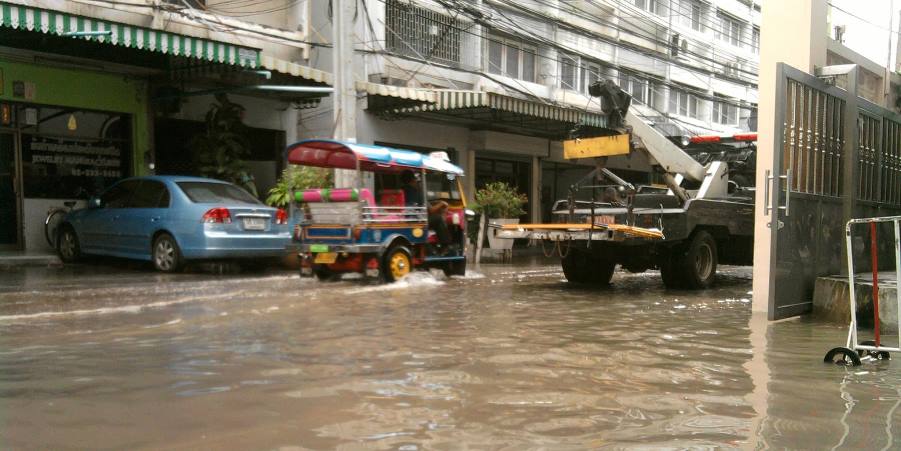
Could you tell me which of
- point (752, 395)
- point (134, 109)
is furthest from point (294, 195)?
point (752, 395)

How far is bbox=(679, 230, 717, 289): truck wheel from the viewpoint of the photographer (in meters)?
10.6

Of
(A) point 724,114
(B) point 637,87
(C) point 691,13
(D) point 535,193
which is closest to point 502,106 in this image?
(D) point 535,193

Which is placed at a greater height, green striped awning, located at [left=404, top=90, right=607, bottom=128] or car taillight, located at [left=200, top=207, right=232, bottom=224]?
→ green striped awning, located at [left=404, top=90, right=607, bottom=128]

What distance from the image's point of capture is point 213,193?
1159 cm

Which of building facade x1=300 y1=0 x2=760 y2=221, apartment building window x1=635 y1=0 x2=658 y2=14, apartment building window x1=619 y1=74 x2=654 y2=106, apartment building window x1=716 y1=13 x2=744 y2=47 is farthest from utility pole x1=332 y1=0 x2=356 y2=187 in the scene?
apartment building window x1=716 y1=13 x2=744 y2=47

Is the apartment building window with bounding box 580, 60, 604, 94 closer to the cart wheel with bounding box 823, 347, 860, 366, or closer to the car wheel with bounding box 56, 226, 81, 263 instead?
the car wheel with bounding box 56, 226, 81, 263

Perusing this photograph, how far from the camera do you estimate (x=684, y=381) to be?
4824 mm

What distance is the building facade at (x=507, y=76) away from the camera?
55.9ft

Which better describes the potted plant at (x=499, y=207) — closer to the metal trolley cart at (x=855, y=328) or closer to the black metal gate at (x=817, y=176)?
the black metal gate at (x=817, y=176)

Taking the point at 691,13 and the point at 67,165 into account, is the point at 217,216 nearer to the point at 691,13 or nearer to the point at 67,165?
the point at 67,165

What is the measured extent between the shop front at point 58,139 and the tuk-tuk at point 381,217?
16.7 feet

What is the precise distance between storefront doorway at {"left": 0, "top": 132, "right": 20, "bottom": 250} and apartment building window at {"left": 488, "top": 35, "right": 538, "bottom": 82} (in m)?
11.8

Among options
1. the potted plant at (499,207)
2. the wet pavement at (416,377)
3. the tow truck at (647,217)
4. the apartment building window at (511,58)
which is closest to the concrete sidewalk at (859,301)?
the wet pavement at (416,377)

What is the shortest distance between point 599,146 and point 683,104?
23.1 metres
